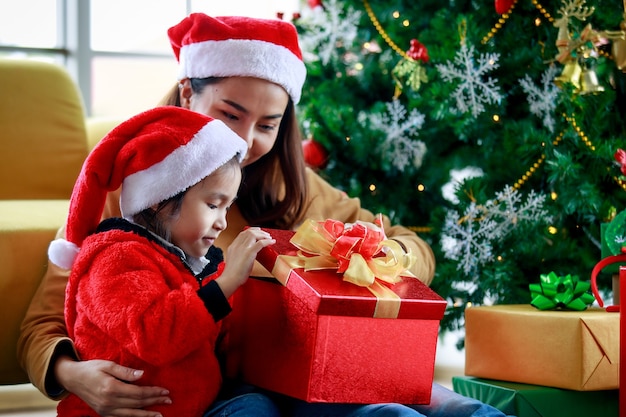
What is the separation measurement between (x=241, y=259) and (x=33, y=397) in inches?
47.9

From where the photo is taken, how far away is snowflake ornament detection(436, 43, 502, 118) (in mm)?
2256

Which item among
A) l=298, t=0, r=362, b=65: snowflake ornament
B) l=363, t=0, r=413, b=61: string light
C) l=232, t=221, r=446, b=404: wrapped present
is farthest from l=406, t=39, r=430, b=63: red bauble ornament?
l=232, t=221, r=446, b=404: wrapped present

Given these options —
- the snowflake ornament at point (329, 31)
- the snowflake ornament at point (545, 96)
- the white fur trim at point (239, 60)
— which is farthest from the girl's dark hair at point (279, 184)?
the snowflake ornament at point (329, 31)

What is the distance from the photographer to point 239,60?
171 cm

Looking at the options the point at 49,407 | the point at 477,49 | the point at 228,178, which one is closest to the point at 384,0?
the point at 477,49

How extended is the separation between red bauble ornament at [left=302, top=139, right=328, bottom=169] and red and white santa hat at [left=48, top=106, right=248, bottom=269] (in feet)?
3.76

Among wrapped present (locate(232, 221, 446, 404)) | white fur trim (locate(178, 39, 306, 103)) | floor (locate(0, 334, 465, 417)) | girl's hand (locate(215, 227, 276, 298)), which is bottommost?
floor (locate(0, 334, 465, 417))

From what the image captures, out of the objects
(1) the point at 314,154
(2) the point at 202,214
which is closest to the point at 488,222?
(1) the point at 314,154

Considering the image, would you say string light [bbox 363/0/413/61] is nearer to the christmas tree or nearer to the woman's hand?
the christmas tree

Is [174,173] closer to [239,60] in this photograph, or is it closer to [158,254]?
[158,254]

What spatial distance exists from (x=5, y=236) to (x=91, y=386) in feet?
1.96

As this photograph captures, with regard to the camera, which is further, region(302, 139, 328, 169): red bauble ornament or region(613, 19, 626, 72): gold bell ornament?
region(302, 139, 328, 169): red bauble ornament

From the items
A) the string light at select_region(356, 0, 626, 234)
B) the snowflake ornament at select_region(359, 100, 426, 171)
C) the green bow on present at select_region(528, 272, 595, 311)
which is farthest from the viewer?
the snowflake ornament at select_region(359, 100, 426, 171)

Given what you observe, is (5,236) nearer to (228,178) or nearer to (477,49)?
(228,178)
